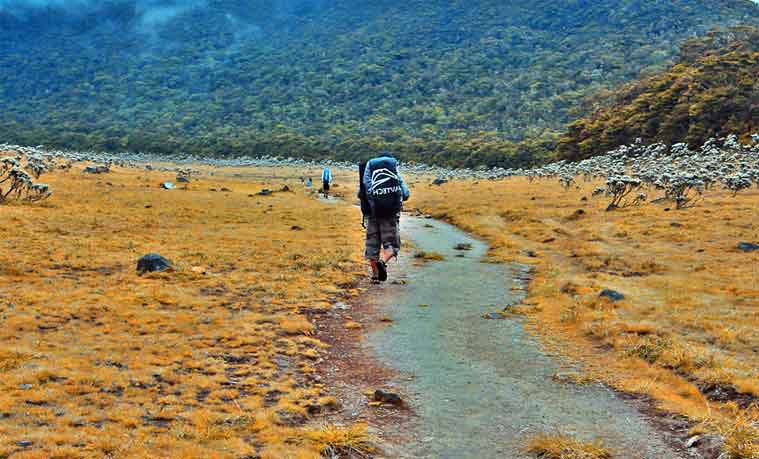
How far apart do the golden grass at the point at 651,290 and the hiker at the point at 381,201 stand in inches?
176

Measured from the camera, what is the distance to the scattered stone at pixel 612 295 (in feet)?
57.4

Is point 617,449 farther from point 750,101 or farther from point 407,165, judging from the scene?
point 407,165

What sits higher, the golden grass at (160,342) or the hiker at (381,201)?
the hiker at (381,201)

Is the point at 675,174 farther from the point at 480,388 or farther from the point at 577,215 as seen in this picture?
the point at 480,388

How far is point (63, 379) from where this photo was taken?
1023 cm

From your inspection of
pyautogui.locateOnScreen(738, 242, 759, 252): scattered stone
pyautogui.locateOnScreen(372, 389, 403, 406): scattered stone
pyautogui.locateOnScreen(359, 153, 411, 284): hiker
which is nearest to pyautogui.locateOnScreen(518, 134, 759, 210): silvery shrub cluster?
pyautogui.locateOnScreen(738, 242, 759, 252): scattered stone

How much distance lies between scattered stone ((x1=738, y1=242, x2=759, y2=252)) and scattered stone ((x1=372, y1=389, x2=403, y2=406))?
20.1 metres

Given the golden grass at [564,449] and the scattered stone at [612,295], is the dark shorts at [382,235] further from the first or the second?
the scattered stone at [612,295]

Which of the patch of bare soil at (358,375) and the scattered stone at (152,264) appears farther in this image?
the scattered stone at (152,264)

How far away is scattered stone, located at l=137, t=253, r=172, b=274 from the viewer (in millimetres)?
19406

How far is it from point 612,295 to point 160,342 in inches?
488

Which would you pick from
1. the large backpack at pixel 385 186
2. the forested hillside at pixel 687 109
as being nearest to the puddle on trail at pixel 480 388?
the large backpack at pixel 385 186

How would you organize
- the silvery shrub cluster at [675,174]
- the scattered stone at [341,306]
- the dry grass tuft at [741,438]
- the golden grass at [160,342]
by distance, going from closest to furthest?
the dry grass tuft at [741,438] → the golden grass at [160,342] → the scattered stone at [341,306] → the silvery shrub cluster at [675,174]

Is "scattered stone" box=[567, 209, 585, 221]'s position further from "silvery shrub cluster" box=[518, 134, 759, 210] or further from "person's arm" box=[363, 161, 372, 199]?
"person's arm" box=[363, 161, 372, 199]
